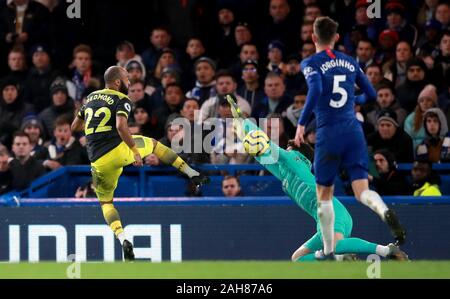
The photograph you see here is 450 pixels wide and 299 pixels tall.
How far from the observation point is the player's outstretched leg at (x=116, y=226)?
44.1 feet

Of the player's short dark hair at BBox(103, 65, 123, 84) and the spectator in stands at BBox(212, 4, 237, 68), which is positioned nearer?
the player's short dark hair at BBox(103, 65, 123, 84)

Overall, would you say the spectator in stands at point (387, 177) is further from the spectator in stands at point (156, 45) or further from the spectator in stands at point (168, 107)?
the spectator in stands at point (156, 45)

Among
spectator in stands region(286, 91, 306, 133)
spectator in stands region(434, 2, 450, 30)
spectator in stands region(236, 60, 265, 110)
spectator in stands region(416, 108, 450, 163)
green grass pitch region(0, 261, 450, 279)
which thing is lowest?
green grass pitch region(0, 261, 450, 279)

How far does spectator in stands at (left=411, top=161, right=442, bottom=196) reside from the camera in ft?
47.8

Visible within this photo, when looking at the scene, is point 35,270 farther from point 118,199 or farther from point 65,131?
point 65,131

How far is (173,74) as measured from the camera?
55.9 feet

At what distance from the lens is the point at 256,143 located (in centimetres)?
1331

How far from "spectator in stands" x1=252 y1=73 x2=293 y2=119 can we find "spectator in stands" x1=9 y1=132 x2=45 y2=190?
2642mm

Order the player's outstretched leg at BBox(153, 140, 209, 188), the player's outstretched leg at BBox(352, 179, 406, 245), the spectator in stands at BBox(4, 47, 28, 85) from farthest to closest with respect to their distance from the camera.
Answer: the spectator in stands at BBox(4, 47, 28, 85) < the player's outstretched leg at BBox(153, 140, 209, 188) < the player's outstretched leg at BBox(352, 179, 406, 245)

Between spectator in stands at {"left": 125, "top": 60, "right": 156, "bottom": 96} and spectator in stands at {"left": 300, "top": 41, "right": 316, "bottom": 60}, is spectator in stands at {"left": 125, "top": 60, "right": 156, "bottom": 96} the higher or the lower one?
the lower one

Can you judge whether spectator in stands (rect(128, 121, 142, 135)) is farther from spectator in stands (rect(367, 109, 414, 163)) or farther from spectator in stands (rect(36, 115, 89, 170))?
spectator in stands (rect(367, 109, 414, 163))

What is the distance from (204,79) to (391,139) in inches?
110

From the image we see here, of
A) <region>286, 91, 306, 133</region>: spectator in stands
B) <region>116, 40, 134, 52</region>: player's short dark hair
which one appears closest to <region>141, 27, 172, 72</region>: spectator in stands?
<region>116, 40, 134, 52</region>: player's short dark hair

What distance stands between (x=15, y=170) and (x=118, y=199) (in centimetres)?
173
